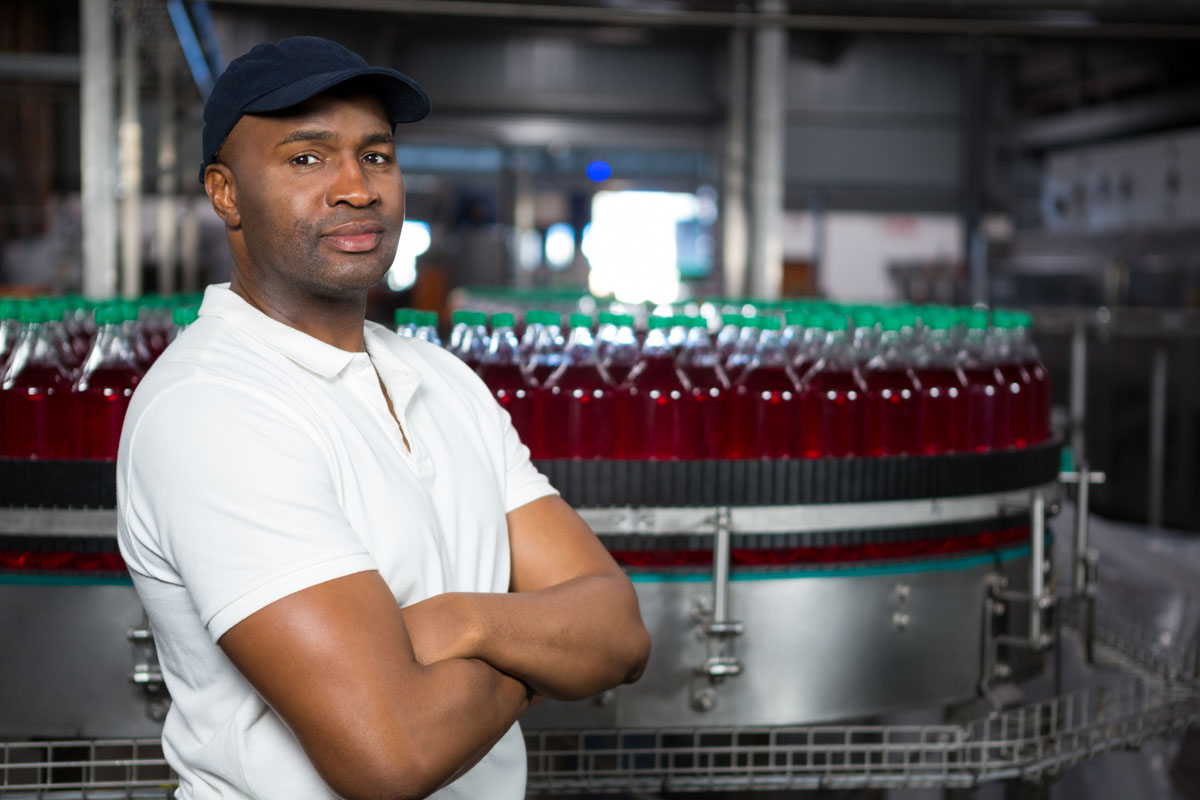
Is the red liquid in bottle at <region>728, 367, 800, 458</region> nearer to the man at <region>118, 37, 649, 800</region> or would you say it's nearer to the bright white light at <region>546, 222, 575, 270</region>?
the man at <region>118, 37, 649, 800</region>

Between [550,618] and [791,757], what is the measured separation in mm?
905

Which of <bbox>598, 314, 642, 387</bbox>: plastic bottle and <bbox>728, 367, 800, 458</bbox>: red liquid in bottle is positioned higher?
<bbox>598, 314, 642, 387</bbox>: plastic bottle

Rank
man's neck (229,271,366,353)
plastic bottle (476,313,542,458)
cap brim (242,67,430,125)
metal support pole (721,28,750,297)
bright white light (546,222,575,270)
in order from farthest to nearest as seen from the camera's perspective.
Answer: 1. bright white light (546,222,575,270)
2. metal support pole (721,28,750,297)
3. plastic bottle (476,313,542,458)
4. man's neck (229,271,366,353)
5. cap brim (242,67,430,125)

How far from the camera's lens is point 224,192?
1.19m

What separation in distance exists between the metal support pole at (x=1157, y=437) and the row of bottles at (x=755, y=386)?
4.57 m

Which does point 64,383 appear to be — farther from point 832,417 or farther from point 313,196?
point 832,417

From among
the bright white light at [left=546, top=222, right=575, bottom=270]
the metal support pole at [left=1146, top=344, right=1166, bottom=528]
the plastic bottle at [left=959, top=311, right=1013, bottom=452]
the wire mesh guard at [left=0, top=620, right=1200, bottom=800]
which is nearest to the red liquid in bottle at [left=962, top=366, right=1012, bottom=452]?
the plastic bottle at [left=959, top=311, right=1013, bottom=452]

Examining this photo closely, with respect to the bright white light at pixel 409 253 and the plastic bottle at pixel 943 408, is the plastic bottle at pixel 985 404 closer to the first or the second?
the plastic bottle at pixel 943 408

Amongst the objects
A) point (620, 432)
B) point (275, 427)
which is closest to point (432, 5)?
point (620, 432)

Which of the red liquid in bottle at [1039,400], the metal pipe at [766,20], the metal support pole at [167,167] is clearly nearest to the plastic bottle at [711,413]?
the red liquid in bottle at [1039,400]

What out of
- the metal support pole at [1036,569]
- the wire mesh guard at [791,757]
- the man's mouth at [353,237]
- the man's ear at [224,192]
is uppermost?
the man's ear at [224,192]

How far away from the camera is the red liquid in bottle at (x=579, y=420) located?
1.92 m

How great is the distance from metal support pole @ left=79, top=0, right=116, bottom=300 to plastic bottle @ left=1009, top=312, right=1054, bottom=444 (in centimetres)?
270

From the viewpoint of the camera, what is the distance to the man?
972 millimetres
